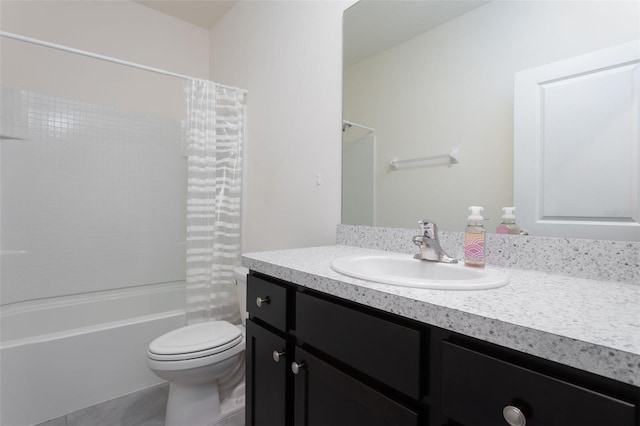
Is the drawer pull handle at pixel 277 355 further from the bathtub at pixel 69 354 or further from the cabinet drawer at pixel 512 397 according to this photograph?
the bathtub at pixel 69 354

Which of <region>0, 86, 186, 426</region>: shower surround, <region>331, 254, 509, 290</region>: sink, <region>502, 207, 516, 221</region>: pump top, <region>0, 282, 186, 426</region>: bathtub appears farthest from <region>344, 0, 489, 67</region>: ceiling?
<region>0, 282, 186, 426</region>: bathtub

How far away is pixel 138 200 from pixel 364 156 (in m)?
1.77

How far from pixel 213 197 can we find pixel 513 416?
5.67 feet

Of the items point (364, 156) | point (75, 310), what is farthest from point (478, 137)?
point (75, 310)

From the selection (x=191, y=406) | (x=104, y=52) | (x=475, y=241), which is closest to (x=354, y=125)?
(x=475, y=241)

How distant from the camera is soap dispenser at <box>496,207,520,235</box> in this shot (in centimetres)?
91

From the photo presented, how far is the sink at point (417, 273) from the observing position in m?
0.66

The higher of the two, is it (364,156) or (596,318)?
(364,156)

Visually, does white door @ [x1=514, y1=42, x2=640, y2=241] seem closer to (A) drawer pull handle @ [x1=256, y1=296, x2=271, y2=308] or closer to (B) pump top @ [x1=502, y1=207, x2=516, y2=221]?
(B) pump top @ [x1=502, y1=207, x2=516, y2=221]

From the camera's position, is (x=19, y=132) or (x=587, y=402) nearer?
(x=587, y=402)

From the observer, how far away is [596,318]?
18.9 inches

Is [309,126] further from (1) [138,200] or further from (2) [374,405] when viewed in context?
(1) [138,200]

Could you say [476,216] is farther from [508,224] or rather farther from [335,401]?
[335,401]

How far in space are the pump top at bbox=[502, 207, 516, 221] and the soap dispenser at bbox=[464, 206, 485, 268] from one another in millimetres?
77
